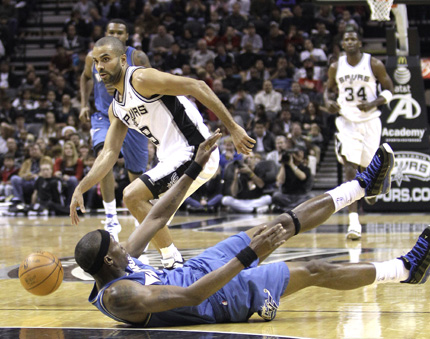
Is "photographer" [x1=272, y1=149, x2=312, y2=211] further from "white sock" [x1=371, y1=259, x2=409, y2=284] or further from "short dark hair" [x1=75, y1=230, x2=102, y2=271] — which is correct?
"short dark hair" [x1=75, y1=230, x2=102, y2=271]

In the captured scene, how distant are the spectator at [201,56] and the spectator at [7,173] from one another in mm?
4845

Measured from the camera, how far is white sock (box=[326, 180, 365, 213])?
462 cm

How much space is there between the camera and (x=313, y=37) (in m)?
16.5

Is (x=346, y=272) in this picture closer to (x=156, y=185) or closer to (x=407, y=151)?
(x=156, y=185)

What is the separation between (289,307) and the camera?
446 centimetres

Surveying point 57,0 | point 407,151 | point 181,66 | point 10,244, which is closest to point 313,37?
point 181,66

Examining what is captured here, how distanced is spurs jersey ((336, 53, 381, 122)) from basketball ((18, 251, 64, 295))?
5.33m

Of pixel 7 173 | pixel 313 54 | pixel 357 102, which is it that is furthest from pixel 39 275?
pixel 313 54

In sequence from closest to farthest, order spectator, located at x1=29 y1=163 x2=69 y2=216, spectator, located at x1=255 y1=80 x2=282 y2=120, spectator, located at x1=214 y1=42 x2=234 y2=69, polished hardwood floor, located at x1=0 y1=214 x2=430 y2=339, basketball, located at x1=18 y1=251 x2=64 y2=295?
polished hardwood floor, located at x1=0 y1=214 x2=430 y2=339
basketball, located at x1=18 y1=251 x2=64 y2=295
spectator, located at x1=29 y1=163 x2=69 y2=216
spectator, located at x1=255 y1=80 x2=282 y2=120
spectator, located at x1=214 y1=42 x2=234 y2=69

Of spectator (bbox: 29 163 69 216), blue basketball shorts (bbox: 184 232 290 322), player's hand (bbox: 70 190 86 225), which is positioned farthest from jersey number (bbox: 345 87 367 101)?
spectator (bbox: 29 163 69 216)

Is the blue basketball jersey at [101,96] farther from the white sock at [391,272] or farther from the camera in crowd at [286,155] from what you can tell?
the camera in crowd at [286,155]

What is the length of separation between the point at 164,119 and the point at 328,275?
1867mm

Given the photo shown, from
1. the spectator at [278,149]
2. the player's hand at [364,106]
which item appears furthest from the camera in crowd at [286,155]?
the player's hand at [364,106]

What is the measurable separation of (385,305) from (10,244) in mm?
5061
